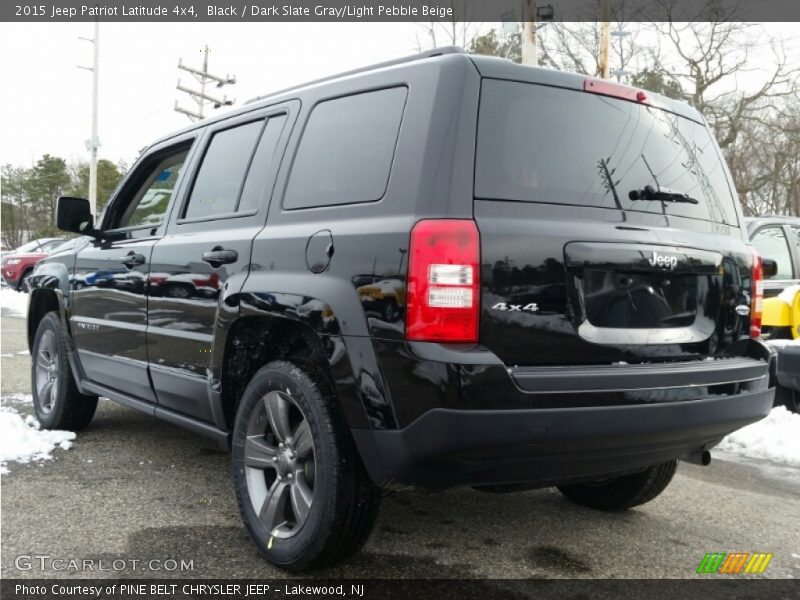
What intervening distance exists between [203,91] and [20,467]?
36582mm

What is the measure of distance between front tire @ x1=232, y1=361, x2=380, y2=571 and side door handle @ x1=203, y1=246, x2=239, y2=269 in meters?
0.55

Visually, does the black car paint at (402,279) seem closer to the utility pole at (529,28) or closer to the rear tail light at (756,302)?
the rear tail light at (756,302)

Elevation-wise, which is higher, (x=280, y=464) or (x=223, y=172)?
(x=223, y=172)

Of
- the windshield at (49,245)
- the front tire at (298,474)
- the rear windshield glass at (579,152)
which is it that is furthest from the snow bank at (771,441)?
the windshield at (49,245)

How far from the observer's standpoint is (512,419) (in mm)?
2352

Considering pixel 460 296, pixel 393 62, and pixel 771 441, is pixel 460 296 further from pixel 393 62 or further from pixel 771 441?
pixel 771 441

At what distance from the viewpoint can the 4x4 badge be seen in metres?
2.43

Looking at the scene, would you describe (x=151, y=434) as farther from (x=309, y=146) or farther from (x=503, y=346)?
(x=503, y=346)

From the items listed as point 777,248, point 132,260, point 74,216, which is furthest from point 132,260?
point 777,248

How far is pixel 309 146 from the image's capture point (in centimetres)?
318

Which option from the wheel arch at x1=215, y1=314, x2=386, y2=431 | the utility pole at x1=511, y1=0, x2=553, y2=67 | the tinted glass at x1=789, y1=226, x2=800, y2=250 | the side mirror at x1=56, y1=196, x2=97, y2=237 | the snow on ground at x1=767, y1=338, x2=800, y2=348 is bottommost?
the snow on ground at x1=767, y1=338, x2=800, y2=348

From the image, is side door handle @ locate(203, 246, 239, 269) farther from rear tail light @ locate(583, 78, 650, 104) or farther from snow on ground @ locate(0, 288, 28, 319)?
snow on ground @ locate(0, 288, 28, 319)

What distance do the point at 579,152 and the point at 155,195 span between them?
→ 107 inches

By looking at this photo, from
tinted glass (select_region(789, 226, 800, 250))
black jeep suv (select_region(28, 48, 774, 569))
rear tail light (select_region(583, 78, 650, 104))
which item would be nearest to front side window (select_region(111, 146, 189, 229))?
black jeep suv (select_region(28, 48, 774, 569))
